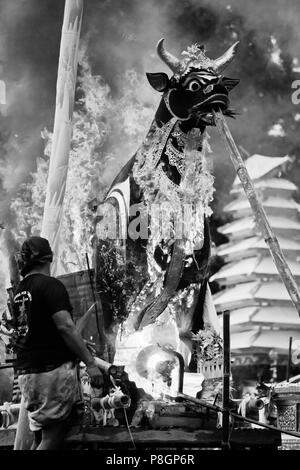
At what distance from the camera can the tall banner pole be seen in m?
8.37

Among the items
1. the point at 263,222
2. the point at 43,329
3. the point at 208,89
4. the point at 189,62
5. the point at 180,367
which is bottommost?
the point at 43,329

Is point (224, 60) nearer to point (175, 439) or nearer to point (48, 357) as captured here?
point (175, 439)

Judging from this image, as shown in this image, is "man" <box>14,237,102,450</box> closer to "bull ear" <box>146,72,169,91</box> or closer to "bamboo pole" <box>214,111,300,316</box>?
"bamboo pole" <box>214,111,300,316</box>

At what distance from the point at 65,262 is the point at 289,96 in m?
4.06

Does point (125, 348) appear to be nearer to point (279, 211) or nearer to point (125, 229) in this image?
point (125, 229)

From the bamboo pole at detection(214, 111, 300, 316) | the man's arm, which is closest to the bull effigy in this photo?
the bamboo pole at detection(214, 111, 300, 316)

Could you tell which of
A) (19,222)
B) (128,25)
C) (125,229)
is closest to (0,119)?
(19,222)

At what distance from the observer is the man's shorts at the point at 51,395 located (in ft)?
15.6

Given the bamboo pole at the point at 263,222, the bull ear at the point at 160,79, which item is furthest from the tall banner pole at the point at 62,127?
the bamboo pole at the point at 263,222

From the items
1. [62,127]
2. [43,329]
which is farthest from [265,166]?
[43,329]

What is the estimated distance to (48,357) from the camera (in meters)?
4.82

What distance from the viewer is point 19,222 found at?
1018 cm

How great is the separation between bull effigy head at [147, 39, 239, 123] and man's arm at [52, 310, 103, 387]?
13.4 ft

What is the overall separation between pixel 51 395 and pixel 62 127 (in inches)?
181
